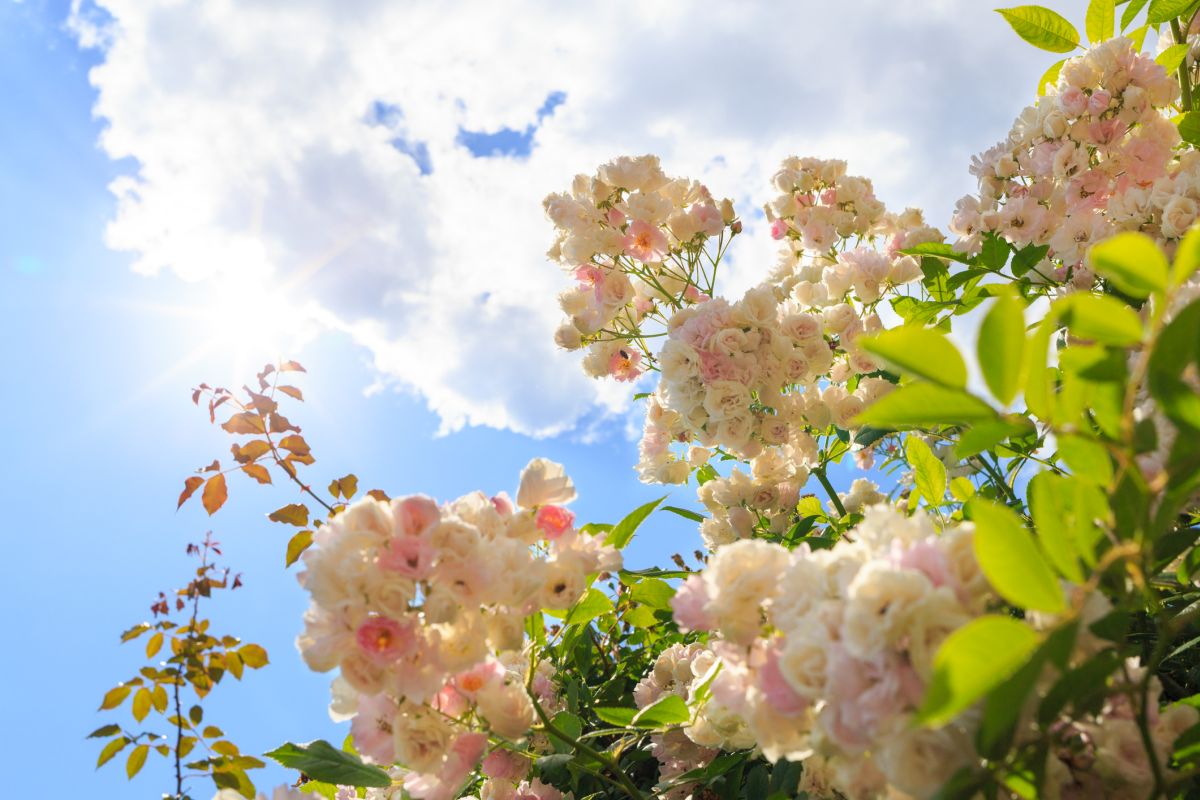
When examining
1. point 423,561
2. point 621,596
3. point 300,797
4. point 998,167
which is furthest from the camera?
point 621,596

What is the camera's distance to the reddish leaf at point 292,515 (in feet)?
6.19

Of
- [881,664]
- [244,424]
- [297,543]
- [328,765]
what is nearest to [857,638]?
[881,664]

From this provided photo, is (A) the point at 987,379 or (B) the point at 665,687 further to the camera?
(B) the point at 665,687

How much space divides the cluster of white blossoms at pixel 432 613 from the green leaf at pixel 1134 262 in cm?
66

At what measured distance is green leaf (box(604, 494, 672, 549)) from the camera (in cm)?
124

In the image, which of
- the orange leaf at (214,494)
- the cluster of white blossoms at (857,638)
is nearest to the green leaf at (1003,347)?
the cluster of white blossoms at (857,638)

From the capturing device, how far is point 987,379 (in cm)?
60

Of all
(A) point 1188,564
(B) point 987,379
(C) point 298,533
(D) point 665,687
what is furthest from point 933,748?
(C) point 298,533

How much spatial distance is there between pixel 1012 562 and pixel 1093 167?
1754mm

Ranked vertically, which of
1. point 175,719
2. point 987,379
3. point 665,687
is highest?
point 175,719

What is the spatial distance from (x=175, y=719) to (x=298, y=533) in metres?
0.54

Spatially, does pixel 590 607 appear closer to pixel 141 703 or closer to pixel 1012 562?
pixel 1012 562

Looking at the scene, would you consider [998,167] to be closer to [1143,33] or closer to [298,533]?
[1143,33]

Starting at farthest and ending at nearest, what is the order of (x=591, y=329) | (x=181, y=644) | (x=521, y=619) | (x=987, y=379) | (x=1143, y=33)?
1. (x=591, y=329)
2. (x=181, y=644)
3. (x=1143, y=33)
4. (x=521, y=619)
5. (x=987, y=379)
